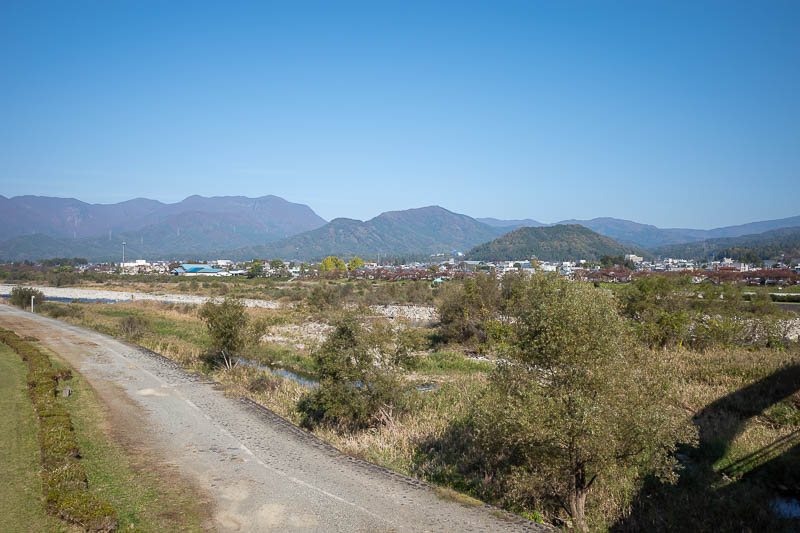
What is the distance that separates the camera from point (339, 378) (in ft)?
52.0

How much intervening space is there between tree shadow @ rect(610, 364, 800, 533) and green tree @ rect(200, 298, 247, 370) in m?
19.4

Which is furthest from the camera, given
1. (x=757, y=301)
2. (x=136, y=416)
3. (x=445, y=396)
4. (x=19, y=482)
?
(x=757, y=301)

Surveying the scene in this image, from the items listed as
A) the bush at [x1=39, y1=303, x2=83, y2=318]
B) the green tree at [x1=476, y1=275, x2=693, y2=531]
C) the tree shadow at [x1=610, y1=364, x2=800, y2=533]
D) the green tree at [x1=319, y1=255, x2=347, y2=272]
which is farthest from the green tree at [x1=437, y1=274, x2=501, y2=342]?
the green tree at [x1=319, y1=255, x2=347, y2=272]

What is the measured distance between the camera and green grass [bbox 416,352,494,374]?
2660 cm

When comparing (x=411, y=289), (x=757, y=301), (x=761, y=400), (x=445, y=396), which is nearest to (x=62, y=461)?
(x=445, y=396)

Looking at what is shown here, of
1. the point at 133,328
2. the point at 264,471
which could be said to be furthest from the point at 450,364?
the point at 133,328

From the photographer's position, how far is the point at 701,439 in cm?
1444

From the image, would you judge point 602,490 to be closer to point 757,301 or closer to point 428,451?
point 428,451

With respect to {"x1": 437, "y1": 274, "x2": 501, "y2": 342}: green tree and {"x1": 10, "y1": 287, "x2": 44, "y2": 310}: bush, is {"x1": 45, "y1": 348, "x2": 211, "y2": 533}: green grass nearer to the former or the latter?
{"x1": 437, "y1": 274, "x2": 501, "y2": 342}: green tree

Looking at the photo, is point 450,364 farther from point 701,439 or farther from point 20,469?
point 20,469

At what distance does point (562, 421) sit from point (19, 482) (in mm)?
9857

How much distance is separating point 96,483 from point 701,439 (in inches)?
598

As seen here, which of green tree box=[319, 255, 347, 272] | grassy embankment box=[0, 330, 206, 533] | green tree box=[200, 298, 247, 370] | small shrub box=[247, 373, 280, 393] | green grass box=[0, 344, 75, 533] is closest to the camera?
green grass box=[0, 344, 75, 533]

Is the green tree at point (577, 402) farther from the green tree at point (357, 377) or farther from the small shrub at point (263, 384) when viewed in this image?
the small shrub at point (263, 384)
